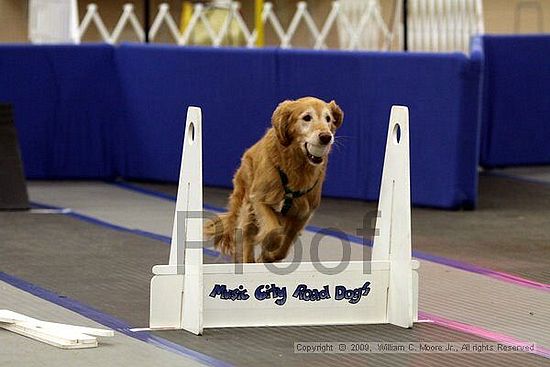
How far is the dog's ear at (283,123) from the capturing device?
23.2 ft

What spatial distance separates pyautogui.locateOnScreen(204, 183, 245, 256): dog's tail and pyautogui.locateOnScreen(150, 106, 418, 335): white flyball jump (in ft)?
3.50

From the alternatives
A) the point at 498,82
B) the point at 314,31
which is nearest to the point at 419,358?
the point at 498,82

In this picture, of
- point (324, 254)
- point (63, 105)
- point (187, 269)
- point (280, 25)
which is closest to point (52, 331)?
point (187, 269)

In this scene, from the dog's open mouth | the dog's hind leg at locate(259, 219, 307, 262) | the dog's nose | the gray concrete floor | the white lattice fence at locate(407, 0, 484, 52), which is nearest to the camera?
the gray concrete floor

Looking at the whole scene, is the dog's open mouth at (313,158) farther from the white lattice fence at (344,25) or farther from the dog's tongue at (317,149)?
the white lattice fence at (344,25)

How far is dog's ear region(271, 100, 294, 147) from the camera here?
23.2 feet

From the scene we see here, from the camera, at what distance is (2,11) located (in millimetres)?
14500

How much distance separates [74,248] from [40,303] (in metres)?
2.03

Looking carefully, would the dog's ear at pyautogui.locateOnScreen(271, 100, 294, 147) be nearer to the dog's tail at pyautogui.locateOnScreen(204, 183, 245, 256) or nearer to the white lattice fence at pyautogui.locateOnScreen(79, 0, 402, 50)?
the dog's tail at pyautogui.locateOnScreen(204, 183, 245, 256)

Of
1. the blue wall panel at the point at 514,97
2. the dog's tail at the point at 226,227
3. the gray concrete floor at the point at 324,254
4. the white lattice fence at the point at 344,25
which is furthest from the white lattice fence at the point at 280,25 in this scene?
the dog's tail at the point at 226,227

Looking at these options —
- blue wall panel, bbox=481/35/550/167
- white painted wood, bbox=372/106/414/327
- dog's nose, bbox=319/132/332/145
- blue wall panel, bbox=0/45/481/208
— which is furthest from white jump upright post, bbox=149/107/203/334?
blue wall panel, bbox=481/35/550/167

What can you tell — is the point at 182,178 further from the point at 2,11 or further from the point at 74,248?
the point at 2,11

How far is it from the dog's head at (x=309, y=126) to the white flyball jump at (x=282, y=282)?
38cm

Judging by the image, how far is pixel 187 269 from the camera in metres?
6.39
